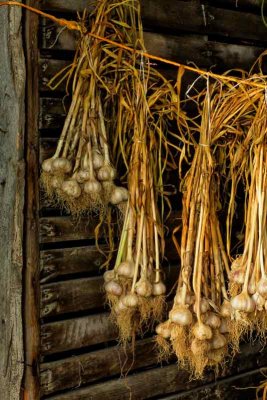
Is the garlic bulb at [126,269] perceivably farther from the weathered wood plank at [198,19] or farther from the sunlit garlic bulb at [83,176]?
the weathered wood plank at [198,19]

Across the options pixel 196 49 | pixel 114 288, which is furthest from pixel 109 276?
pixel 196 49

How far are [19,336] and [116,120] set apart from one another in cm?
83

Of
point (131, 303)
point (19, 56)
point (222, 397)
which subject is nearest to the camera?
point (131, 303)

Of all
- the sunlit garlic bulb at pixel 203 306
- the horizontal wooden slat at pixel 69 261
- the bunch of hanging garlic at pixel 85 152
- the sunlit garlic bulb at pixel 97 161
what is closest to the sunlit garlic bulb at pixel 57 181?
the bunch of hanging garlic at pixel 85 152

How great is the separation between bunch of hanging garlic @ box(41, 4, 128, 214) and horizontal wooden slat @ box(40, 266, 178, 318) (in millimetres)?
282

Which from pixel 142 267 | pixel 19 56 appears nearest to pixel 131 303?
pixel 142 267

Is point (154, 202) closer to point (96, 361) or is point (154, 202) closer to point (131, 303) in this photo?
point (131, 303)

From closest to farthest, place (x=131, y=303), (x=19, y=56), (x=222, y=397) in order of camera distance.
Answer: (x=131, y=303), (x=19, y=56), (x=222, y=397)

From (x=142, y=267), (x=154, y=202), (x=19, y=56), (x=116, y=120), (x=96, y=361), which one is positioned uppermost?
(x=19, y=56)

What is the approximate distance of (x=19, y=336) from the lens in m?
2.62

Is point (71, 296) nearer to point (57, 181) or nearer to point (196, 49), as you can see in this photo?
point (57, 181)

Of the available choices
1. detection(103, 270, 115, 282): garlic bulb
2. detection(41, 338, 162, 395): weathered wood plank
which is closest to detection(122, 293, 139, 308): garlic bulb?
detection(103, 270, 115, 282): garlic bulb

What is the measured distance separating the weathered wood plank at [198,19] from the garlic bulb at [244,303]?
47.8 inches

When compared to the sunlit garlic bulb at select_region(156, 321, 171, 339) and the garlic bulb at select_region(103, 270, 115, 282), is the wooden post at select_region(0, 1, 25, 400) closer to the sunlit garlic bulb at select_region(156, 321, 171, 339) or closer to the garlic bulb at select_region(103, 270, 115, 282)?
the garlic bulb at select_region(103, 270, 115, 282)
